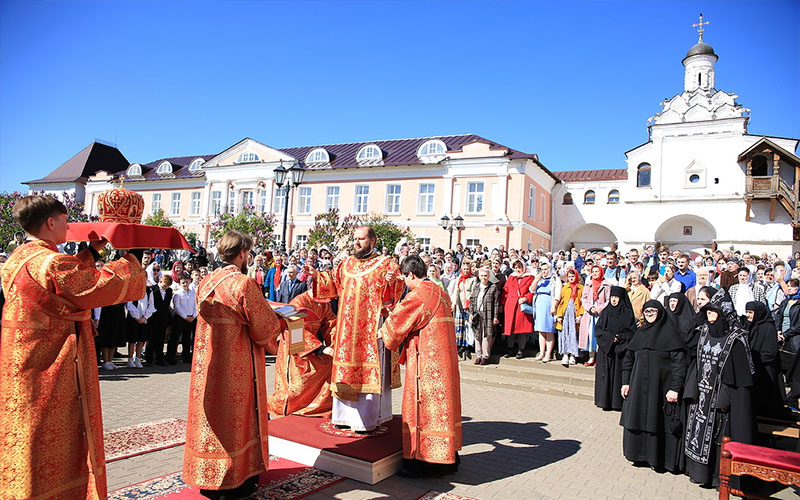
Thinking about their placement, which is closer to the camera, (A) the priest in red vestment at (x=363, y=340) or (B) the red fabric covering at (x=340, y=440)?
(B) the red fabric covering at (x=340, y=440)

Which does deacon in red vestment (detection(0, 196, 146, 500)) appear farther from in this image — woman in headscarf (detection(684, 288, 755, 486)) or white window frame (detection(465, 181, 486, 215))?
white window frame (detection(465, 181, 486, 215))

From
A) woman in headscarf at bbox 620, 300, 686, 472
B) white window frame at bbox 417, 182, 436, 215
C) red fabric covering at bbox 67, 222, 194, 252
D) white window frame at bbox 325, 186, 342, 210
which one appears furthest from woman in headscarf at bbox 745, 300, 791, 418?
white window frame at bbox 325, 186, 342, 210

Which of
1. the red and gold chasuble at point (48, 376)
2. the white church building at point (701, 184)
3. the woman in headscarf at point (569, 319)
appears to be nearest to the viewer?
the red and gold chasuble at point (48, 376)

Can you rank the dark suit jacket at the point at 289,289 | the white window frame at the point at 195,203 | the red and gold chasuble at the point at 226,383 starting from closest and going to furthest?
the red and gold chasuble at the point at 226,383
the dark suit jacket at the point at 289,289
the white window frame at the point at 195,203

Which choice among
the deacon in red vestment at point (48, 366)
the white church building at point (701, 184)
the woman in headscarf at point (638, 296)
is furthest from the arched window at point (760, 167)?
the deacon in red vestment at point (48, 366)

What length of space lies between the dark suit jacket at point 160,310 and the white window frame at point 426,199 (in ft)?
75.7

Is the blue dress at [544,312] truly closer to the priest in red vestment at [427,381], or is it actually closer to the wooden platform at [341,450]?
the wooden platform at [341,450]

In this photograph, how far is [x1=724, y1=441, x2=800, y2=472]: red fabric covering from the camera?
13.9 ft

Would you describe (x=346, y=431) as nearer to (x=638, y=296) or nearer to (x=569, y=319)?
(x=569, y=319)

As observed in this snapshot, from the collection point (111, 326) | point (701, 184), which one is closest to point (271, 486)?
point (111, 326)

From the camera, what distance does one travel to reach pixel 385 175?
3372 centimetres

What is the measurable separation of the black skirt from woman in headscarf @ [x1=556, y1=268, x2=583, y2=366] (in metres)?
8.22

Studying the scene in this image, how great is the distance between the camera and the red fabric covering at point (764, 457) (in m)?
4.25

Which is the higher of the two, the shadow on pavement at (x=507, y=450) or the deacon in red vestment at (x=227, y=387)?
the deacon in red vestment at (x=227, y=387)
